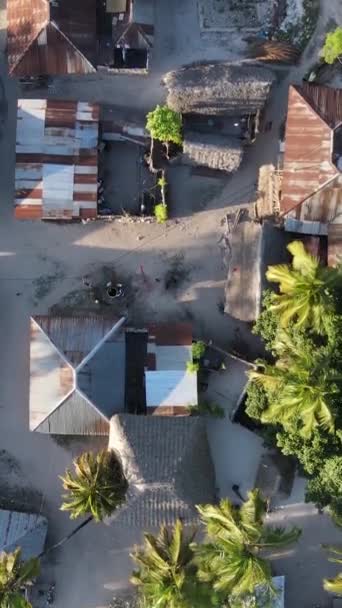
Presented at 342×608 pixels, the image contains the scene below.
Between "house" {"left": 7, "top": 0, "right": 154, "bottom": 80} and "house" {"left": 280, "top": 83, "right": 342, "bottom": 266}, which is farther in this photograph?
"house" {"left": 7, "top": 0, "right": 154, "bottom": 80}

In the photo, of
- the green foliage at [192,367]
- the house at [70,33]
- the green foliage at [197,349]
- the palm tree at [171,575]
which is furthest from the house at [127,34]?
the palm tree at [171,575]

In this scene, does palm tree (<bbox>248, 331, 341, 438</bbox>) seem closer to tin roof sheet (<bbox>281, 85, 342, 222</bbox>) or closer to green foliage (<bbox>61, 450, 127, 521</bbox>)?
tin roof sheet (<bbox>281, 85, 342, 222</bbox>)

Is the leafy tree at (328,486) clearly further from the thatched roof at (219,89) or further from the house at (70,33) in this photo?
the house at (70,33)

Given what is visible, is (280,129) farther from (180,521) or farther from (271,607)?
(271,607)

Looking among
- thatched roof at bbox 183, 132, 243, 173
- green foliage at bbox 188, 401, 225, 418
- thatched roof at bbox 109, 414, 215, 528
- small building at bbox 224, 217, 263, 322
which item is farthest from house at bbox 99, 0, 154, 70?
thatched roof at bbox 109, 414, 215, 528

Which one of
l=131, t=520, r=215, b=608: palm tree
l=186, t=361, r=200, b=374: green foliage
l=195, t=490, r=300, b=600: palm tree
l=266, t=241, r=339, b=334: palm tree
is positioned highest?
l=266, t=241, r=339, b=334: palm tree

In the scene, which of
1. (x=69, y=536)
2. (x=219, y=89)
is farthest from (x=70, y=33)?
(x=69, y=536)

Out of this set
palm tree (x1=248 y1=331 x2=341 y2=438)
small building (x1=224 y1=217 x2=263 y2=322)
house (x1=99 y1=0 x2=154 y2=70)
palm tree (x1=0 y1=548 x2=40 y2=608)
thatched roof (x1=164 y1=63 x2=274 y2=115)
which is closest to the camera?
palm tree (x1=248 y1=331 x2=341 y2=438)
